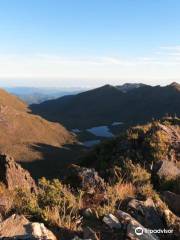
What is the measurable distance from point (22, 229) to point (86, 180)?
15.7 ft

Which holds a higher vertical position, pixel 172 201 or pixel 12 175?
pixel 172 201

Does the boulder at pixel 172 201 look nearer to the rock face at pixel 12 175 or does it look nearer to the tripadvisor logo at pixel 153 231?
the tripadvisor logo at pixel 153 231

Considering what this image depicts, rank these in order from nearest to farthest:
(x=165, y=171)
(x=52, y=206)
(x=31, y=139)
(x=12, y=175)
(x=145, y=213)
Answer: (x=52, y=206), (x=145, y=213), (x=165, y=171), (x=12, y=175), (x=31, y=139)

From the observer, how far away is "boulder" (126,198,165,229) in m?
7.88

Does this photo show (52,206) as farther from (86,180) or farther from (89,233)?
(86,180)

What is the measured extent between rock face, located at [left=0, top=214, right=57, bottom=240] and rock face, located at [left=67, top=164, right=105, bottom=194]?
10.1 ft

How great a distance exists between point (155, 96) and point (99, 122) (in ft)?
93.3

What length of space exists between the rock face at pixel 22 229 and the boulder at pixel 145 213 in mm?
2121

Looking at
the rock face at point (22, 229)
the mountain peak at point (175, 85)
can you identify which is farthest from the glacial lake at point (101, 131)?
the rock face at point (22, 229)

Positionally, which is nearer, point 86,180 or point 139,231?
point 139,231

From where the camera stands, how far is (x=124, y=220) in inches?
280

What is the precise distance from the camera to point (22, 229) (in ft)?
20.9

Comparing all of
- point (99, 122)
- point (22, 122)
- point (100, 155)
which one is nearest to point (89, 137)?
point (22, 122)

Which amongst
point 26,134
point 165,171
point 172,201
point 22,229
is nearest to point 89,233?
point 22,229
